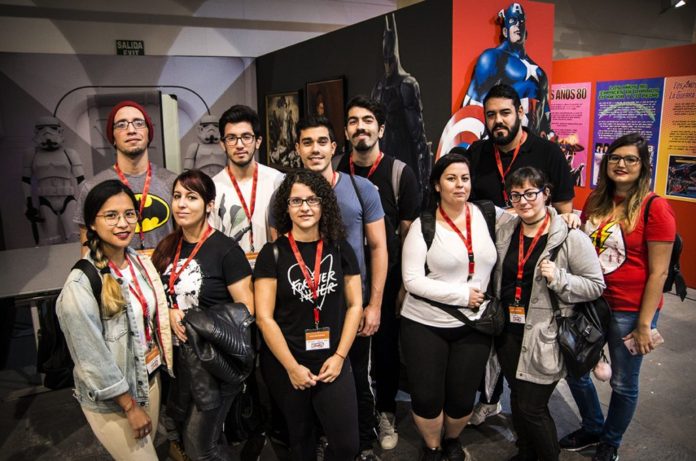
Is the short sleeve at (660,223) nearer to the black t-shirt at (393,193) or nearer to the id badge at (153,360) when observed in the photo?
the black t-shirt at (393,193)

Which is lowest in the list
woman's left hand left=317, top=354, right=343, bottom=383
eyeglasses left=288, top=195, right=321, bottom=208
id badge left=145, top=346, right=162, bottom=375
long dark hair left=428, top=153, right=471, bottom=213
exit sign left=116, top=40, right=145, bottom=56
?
woman's left hand left=317, top=354, right=343, bottom=383

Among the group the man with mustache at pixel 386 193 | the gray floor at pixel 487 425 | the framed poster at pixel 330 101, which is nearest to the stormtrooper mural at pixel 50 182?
the gray floor at pixel 487 425

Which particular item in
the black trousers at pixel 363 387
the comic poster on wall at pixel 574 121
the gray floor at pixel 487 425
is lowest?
the gray floor at pixel 487 425

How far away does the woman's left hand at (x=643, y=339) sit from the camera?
7.66ft

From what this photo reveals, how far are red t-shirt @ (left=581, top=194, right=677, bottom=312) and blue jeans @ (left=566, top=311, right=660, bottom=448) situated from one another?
0.26 feet

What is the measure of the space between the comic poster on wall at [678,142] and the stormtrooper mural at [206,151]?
572 centimetres

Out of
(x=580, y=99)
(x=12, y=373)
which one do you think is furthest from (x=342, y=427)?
(x=580, y=99)

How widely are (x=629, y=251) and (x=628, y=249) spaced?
0.01m

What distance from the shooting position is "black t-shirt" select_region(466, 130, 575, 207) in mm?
2711

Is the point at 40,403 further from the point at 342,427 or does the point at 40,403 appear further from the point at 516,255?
the point at 516,255

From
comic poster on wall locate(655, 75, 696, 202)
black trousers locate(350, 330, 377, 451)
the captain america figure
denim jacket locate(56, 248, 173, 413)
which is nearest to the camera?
denim jacket locate(56, 248, 173, 413)

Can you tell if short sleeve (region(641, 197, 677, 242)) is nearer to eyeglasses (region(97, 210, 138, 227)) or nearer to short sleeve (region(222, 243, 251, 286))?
short sleeve (region(222, 243, 251, 286))

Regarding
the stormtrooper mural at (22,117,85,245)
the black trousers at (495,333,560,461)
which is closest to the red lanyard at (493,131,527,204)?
the black trousers at (495,333,560,461)

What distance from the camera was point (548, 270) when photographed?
210cm
